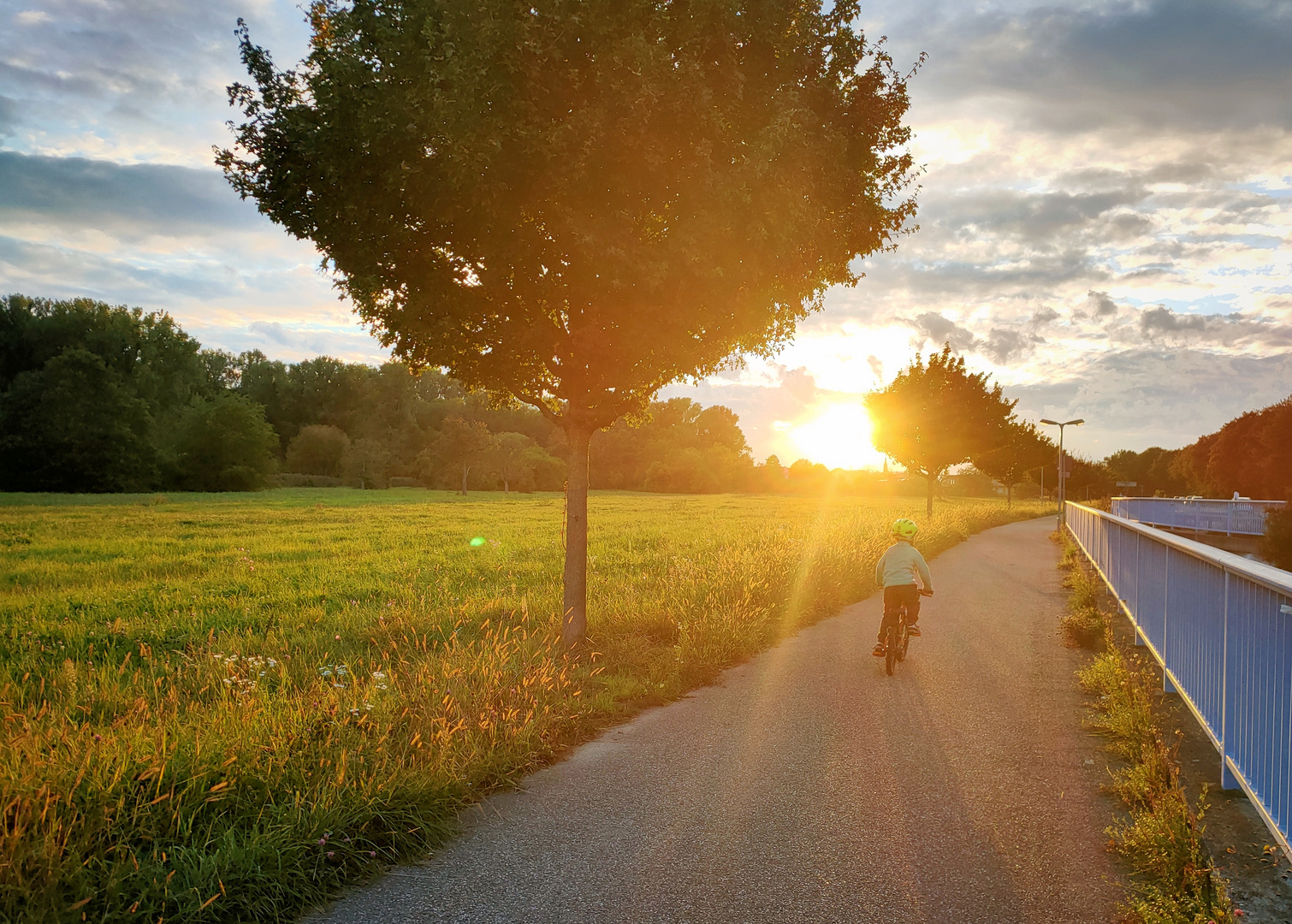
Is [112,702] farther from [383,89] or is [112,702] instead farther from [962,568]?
[962,568]

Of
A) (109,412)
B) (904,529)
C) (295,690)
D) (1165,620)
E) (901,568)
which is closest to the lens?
(295,690)

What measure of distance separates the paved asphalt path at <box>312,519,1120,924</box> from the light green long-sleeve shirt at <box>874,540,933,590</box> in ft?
3.53

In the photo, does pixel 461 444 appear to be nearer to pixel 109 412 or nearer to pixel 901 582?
pixel 109 412

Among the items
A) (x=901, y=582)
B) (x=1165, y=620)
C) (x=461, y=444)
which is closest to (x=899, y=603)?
(x=901, y=582)

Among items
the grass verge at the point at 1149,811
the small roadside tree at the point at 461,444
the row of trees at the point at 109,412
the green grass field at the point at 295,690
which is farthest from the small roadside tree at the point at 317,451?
the grass verge at the point at 1149,811

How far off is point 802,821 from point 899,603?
392 centimetres

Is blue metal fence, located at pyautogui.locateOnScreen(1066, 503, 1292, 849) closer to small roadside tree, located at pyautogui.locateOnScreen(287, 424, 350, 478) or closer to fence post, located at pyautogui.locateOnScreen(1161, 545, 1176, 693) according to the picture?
fence post, located at pyautogui.locateOnScreen(1161, 545, 1176, 693)

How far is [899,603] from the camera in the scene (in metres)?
7.46

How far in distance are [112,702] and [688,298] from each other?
527 centimetres

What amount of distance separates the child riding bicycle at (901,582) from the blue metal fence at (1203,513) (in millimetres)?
22106

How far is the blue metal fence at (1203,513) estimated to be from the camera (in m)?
25.3

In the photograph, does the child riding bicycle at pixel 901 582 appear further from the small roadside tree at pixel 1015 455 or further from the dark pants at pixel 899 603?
the small roadside tree at pixel 1015 455

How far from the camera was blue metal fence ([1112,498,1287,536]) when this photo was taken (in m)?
25.3

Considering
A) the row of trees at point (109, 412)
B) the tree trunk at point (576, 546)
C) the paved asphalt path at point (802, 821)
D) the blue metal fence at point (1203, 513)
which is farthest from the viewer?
the row of trees at point (109, 412)
